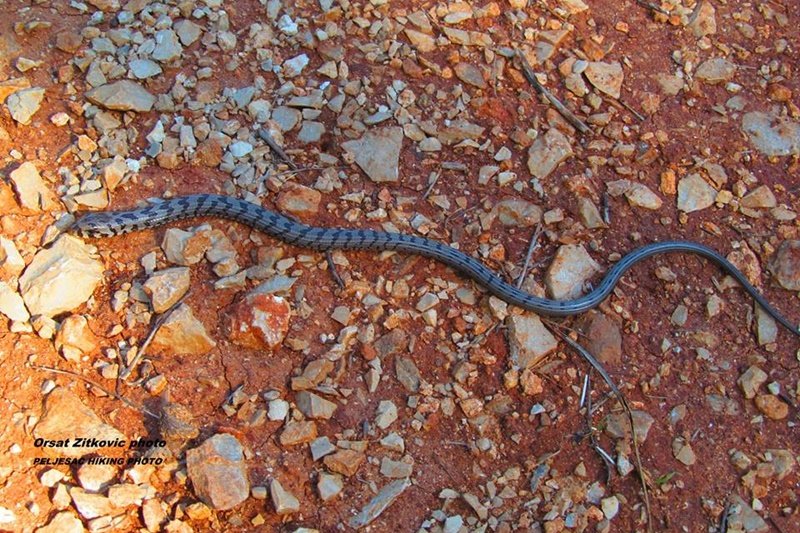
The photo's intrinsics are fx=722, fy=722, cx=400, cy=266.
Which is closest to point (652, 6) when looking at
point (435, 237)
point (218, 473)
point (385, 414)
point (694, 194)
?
point (694, 194)

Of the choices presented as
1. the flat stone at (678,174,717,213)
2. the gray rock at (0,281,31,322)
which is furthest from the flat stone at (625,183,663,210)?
the gray rock at (0,281,31,322)

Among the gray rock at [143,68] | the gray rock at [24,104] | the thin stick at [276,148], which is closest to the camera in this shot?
the gray rock at [24,104]

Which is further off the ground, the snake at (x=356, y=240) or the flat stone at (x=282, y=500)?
the snake at (x=356, y=240)

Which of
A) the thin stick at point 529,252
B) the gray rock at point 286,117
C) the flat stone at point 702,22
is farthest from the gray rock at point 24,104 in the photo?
the flat stone at point 702,22

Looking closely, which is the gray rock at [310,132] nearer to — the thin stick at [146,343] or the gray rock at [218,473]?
the thin stick at [146,343]

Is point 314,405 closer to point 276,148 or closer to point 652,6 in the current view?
point 276,148

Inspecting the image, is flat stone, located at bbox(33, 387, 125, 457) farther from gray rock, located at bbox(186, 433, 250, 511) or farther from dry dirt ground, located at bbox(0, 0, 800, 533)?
gray rock, located at bbox(186, 433, 250, 511)

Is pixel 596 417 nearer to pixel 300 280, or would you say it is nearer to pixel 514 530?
pixel 514 530
